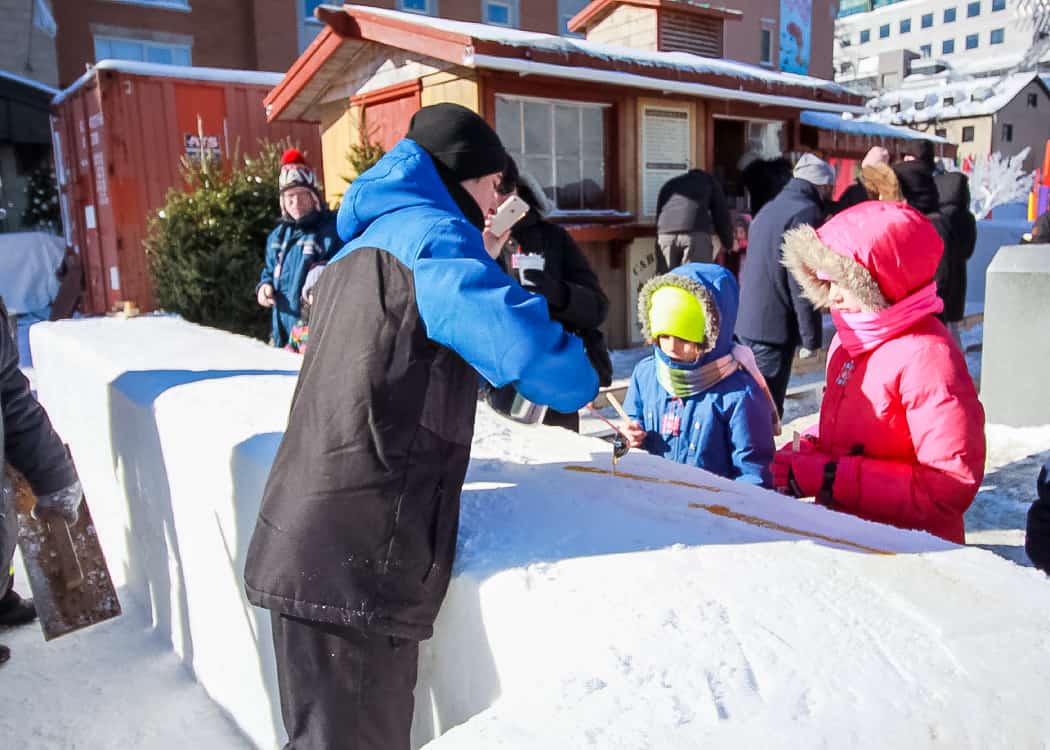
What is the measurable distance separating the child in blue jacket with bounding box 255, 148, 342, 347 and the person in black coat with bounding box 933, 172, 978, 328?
4454 mm

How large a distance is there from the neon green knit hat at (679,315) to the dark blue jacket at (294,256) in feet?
8.09

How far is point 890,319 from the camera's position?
2.13 metres

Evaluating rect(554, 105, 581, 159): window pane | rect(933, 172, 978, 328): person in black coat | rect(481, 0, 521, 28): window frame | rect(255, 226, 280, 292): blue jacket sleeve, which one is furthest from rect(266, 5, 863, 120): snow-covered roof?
rect(481, 0, 521, 28): window frame

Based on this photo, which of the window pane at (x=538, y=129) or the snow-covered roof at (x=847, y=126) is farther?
the snow-covered roof at (x=847, y=126)

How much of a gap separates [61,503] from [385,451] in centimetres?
188

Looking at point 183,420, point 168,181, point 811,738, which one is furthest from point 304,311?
point 168,181

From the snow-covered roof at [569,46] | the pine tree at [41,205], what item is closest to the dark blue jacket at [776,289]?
the snow-covered roof at [569,46]

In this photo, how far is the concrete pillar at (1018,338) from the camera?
498cm

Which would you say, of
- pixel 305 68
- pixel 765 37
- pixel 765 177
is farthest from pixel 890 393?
pixel 765 37

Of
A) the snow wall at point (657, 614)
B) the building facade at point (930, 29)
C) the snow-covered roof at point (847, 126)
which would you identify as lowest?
the snow wall at point (657, 614)

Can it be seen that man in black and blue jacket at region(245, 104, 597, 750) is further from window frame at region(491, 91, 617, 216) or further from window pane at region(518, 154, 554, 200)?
window pane at region(518, 154, 554, 200)

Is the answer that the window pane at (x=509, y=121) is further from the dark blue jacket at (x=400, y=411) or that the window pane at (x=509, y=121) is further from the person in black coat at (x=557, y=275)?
the dark blue jacket at (x=400, y=411)

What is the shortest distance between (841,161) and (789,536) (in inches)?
448

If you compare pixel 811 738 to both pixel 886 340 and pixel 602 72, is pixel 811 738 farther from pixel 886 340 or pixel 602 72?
pixel 602 72
